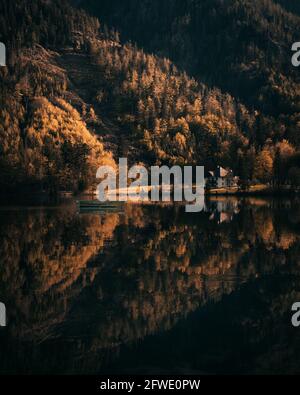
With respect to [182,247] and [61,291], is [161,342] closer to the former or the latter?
[61,291]

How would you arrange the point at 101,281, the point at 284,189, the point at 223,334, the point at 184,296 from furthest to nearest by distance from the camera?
the point at 284,189, the point at 101,281, the point at 184,296, the point at 223,334

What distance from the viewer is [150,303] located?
38938 mm

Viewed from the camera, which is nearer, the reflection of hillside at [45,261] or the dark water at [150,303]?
the dark water at [150,303]

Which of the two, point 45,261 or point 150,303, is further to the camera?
point 45,261

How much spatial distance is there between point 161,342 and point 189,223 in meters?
60.3

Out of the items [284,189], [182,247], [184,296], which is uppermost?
[284,189]

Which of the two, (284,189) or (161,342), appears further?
(284,189)

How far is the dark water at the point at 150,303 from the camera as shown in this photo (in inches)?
1148

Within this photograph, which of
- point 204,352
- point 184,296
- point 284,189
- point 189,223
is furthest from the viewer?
point 284,189

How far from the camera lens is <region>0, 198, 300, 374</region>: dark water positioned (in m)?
29.2

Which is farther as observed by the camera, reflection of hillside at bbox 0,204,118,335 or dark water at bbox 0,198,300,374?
reflection of hillside at bbox 0,204,118,335

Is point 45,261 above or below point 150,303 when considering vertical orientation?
above

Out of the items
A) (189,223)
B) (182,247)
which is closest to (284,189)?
(189,223)
